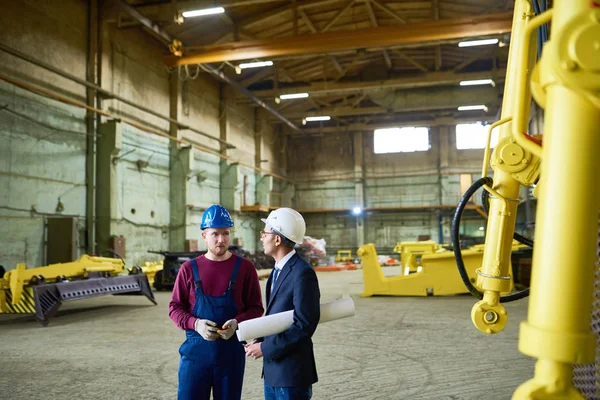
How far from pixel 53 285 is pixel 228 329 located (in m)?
6.21

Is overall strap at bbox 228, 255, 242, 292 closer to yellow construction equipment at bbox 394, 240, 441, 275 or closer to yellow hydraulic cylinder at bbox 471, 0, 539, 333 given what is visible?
yellow hydraulic cylinder at bbox 471, 0, 539, 333

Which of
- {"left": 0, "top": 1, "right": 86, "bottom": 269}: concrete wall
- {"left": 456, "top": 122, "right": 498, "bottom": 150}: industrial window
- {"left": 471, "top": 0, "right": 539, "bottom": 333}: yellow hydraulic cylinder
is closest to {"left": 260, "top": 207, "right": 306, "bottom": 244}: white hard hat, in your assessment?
{"left": 471, "top": 0, "right": 539, "bottom": 333}: yellow hydraulic cylinder

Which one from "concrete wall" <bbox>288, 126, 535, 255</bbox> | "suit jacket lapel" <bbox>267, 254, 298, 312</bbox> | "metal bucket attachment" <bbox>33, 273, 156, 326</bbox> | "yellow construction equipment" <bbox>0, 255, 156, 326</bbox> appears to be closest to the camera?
"suit jacket lapel" <bbox>267, 254, 298, 312</bbox>

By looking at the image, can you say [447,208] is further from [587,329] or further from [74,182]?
[587,329]

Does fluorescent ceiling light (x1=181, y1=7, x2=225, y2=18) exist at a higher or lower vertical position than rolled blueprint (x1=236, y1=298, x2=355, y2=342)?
higher

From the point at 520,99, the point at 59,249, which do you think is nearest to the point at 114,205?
the point at 59,249

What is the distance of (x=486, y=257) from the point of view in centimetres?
224

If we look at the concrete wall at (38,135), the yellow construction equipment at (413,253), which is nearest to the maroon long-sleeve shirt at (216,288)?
the concrete wall at (38,135)

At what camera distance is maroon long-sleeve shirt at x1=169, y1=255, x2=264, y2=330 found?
115 inches

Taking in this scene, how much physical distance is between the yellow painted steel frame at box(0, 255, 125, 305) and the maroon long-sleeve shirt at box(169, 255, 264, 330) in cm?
608

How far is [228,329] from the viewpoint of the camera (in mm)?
2711

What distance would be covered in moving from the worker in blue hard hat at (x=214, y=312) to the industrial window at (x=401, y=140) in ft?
86.5

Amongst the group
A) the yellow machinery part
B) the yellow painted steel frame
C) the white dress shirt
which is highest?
the white dress shirt

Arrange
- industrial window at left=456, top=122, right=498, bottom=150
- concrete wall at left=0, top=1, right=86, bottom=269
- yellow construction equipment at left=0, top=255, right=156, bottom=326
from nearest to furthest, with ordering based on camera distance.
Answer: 1. yellow construction equipment at left=0, top=255, right=156, bottom=326
2. concrete wall at left=0, top=1, right=86, bottom=269
3. industrial window at left=456, top=122, right=498, bottom=150
